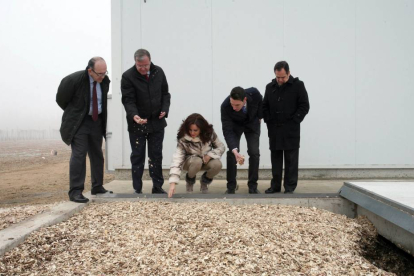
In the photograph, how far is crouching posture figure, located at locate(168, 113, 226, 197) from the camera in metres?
3.65

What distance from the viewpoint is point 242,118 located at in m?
3.91

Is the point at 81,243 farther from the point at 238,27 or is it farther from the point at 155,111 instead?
the point at 238,27

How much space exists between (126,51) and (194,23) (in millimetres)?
1048

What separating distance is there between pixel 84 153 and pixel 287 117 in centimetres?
209

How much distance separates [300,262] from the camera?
2100 millimetres

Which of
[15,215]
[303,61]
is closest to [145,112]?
[15,215]

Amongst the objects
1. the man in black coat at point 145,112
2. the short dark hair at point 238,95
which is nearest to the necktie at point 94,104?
the man in black coat at point 145,112

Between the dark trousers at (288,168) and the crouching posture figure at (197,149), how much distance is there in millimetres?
632

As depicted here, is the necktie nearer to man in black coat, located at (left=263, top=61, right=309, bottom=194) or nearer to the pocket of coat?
man in black coat, located at (left=263, top=61, right=309, bottom=194)

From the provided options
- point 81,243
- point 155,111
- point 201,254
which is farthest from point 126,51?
point 201,254

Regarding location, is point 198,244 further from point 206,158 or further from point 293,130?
point 293,130

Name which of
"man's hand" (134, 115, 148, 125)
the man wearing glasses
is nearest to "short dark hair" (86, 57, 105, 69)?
the man wearing glasses

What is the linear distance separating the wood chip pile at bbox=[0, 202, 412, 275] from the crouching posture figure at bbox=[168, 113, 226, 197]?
776mm

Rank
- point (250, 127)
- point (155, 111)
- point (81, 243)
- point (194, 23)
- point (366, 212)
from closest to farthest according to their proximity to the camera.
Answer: point (81, 243) → point (366, 212) → point (155, 111) → point (250, 127) → point (194, 23)
